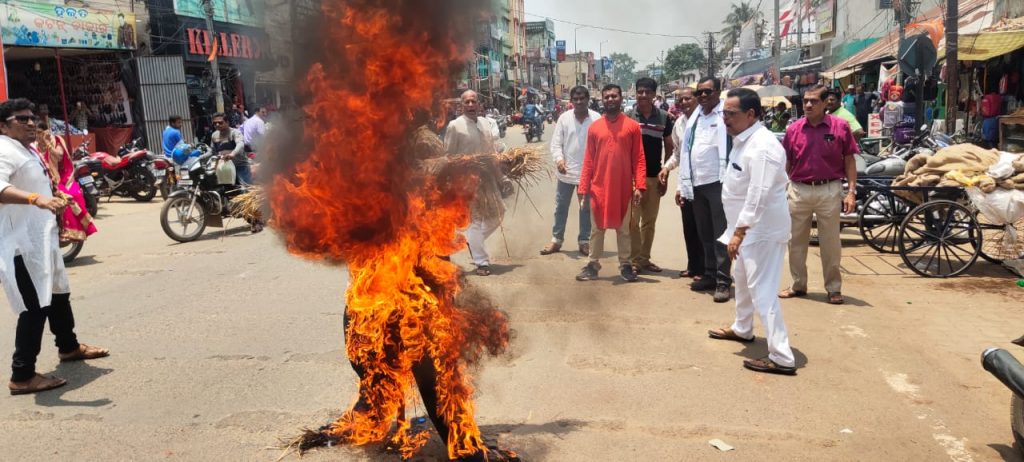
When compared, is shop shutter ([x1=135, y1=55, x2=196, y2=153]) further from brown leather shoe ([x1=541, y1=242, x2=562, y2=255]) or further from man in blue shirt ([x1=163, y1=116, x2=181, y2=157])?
brown leather shoe ([x1=541, y1=242, x2=562, y2=255])

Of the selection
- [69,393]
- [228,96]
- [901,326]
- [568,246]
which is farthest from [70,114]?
[901,326]

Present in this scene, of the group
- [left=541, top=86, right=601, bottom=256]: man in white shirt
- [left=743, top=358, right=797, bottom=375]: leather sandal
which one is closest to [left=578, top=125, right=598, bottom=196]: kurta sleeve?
[left=541, top=86, right=601, bottom=256]: man in white shirt

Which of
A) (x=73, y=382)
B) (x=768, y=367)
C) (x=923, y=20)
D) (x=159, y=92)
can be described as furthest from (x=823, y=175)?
(x=923, y=20)

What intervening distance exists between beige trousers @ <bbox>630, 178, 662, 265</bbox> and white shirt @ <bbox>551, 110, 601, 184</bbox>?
917 millimetres

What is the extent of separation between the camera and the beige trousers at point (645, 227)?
7.63 metres

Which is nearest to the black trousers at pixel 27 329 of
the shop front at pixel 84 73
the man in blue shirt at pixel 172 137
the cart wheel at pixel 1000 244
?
the cart wheel at pixel 1000 244

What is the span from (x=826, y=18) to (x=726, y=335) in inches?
1444

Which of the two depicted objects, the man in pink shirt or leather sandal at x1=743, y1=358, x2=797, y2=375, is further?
the man in pink shirt

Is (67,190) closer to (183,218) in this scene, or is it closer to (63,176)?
(63,176)

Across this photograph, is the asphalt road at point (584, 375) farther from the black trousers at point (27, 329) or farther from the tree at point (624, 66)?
the tree at point (624, 66)

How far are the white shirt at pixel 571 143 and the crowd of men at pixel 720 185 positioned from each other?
13 mm

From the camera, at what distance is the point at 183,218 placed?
10.3 metres

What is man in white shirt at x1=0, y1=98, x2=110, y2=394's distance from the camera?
4.60 m

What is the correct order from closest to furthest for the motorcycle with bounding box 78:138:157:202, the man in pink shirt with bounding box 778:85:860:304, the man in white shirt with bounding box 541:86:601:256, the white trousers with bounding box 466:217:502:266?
the man in pink shirt with bounding box 778:85:860:304
the white trousers with bounding box 466:217:502:266
the man in white shirt with bounding box 541:86:601:256
the motorcycle with bounding box 78:138:157:202
